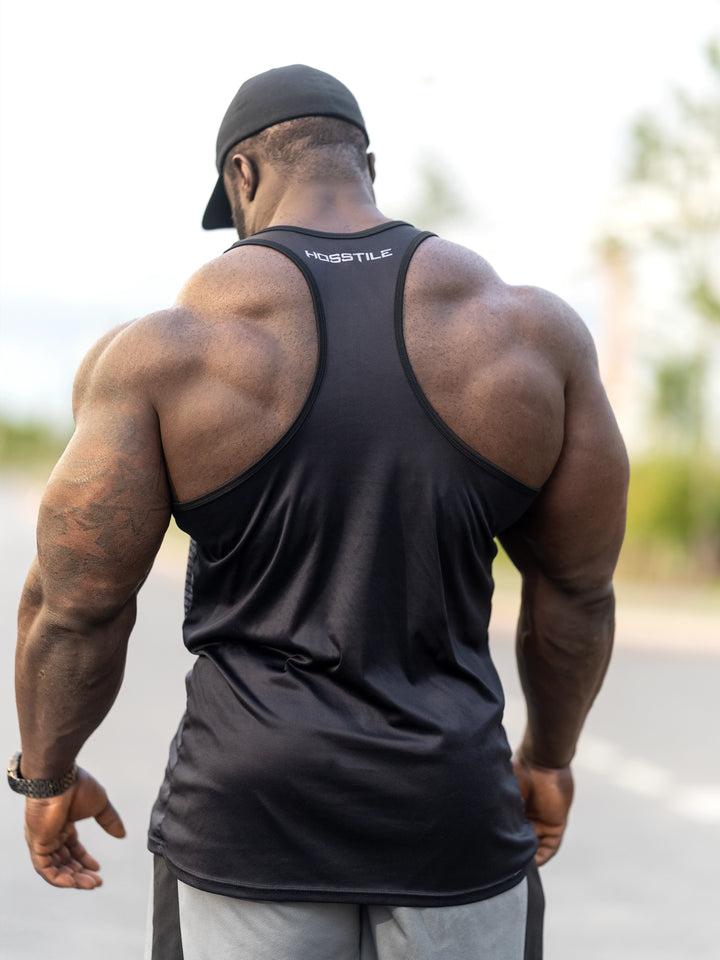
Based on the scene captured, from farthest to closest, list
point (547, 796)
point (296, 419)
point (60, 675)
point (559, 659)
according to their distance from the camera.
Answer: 1. point (547, 796)
2. point (559, 659)
3. point (60, 675)
4. point (296, 419)

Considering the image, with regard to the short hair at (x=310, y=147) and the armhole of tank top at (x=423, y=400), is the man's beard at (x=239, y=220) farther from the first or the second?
the armhole of tank top at (x=423, y=400)

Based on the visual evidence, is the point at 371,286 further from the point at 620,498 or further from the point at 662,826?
the point at 662,826

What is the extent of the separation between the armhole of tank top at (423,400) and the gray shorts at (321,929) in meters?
0.71

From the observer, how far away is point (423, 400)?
1918 mm

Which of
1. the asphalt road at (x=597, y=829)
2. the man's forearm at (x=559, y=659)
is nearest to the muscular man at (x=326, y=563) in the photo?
the man's forearm at (x=559, y=659)

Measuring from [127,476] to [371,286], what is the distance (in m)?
0.51

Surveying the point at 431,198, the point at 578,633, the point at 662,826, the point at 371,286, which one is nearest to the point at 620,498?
the point at 578,633

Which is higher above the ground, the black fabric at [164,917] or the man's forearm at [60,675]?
the man's forearm at [60,675]

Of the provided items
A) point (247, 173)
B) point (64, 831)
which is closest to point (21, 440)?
point (64, 831)

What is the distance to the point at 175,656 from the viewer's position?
975 cm

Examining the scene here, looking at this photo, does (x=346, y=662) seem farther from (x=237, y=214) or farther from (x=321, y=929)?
(x=237, y=214)

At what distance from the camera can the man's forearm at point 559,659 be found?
7.88ft

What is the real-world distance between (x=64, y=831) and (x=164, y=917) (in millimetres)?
404

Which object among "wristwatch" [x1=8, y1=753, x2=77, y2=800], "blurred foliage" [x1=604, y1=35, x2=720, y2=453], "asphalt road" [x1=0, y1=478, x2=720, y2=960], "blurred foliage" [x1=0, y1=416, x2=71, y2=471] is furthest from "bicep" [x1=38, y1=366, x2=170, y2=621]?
"blurred foliage" [x1=0, y1=416, x2=71, y2=471]
